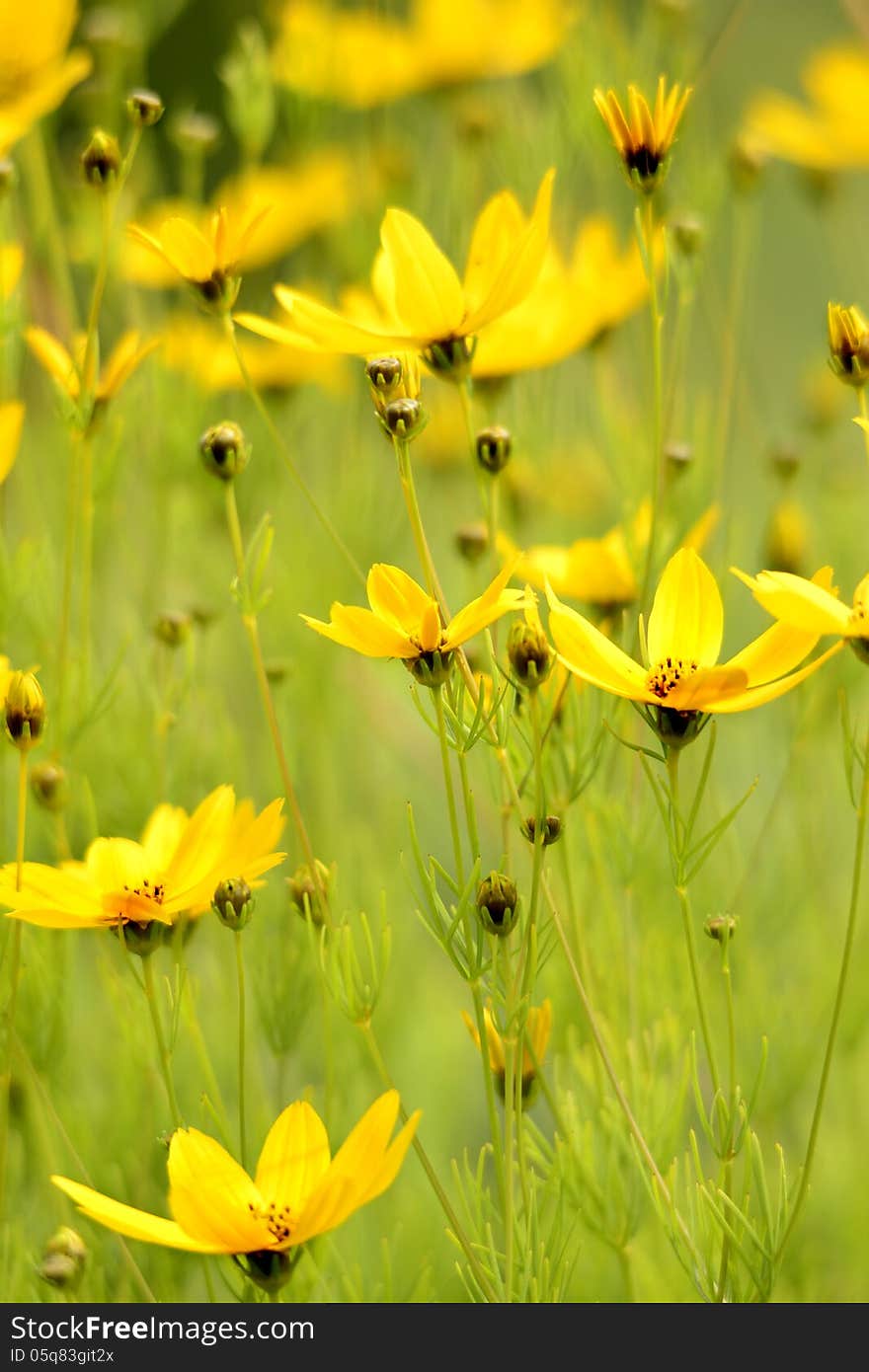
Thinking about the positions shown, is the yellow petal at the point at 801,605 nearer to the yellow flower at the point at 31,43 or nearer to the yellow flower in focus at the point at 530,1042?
the yellow flower in focus at the point at 530,1042

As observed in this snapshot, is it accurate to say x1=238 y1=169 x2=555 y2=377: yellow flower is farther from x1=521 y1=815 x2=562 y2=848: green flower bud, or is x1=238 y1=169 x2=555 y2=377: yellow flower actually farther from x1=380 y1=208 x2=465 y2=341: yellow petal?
x1=521 y1=815 x2=562 y2=848: green flower bud

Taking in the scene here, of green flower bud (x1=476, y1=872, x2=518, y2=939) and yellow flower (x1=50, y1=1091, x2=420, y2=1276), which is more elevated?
green flower bud (x1=476, y1=872, x2=518, y2=939)

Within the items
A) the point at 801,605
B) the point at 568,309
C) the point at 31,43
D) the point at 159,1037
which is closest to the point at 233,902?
the point at 159,1037

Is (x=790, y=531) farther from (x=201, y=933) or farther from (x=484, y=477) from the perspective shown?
(x=201, y=933)

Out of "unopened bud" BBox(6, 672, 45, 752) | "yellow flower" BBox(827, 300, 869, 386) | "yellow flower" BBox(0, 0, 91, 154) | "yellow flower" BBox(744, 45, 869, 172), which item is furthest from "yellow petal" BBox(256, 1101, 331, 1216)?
"yellow flower" BBox(744, 45, 869, 172)
